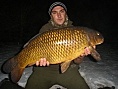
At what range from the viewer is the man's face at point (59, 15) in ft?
9.67

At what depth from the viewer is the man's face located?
2947 millimetres

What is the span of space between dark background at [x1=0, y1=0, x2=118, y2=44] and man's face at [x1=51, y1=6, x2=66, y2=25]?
6489mm

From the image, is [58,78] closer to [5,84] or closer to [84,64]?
[5,84]

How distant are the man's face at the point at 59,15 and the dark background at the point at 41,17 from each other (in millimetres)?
6489

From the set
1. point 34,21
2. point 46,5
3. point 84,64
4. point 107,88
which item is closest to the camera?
point 107,88

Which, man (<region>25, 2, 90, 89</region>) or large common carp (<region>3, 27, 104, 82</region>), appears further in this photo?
man (<region>25, 2, 90, 89</region>)

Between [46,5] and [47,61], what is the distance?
36.9 feet

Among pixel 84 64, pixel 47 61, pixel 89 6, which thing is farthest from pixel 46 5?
pixel 47 61

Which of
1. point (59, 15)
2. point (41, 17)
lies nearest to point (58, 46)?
point (59, 15)

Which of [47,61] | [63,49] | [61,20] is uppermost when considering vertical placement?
[61,20]

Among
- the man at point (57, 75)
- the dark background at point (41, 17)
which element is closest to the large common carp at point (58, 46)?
the man at point (57, 75)

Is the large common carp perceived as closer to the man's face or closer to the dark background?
the man's face

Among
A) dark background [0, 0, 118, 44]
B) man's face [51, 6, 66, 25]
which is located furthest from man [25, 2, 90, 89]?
dark background [0, 0, 118, 44]

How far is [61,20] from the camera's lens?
2.96 m
